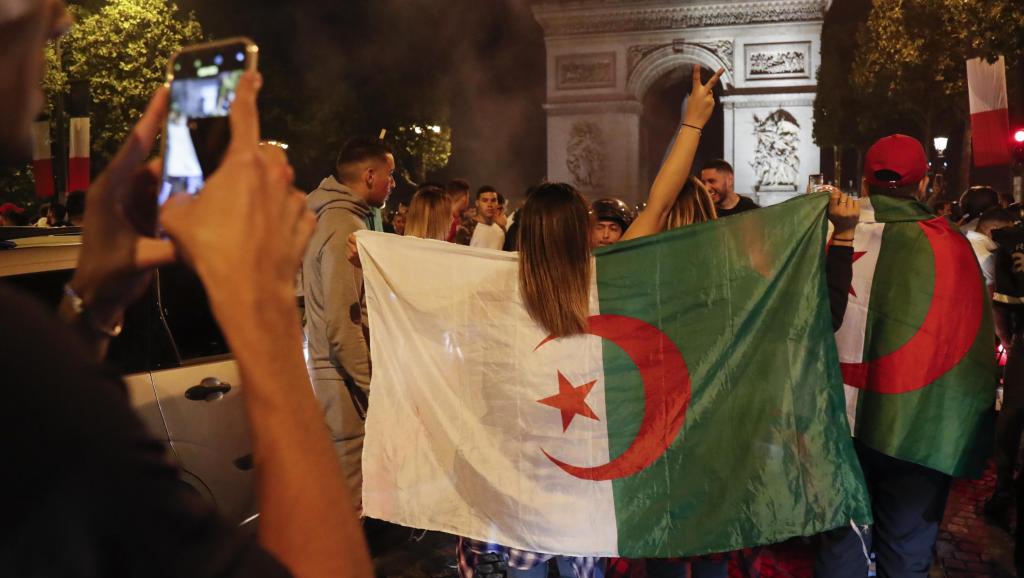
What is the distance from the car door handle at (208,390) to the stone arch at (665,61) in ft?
84.2

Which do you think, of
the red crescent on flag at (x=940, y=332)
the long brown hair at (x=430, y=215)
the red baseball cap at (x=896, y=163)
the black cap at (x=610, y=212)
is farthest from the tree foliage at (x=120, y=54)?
the red crescent on flag at (x=940, y=332)

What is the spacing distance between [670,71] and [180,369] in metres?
27.5

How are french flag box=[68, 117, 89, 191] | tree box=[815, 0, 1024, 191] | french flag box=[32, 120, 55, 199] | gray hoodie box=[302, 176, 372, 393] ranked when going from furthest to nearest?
tree box=[815, 0, 1024, 191]
french flag box=[32, 120, 55, 199]
french flag box=[68, 117, 89, 191]
gray hoodie box=[302, 176, 372, 393]

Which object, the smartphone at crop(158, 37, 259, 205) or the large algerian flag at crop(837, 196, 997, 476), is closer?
the smartphone at crop(158, 37, 259, 205)

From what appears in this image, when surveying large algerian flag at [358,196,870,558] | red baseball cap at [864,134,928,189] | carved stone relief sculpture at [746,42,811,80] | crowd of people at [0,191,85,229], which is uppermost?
carved stone relief sculpture at [746,42,811,80]

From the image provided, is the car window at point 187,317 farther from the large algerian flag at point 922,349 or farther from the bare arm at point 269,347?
the bare arm at point 269,347

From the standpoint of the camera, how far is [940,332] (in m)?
3.57

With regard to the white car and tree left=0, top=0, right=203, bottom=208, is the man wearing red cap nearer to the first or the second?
the white car

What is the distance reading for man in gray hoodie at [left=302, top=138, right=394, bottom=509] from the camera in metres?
4.21

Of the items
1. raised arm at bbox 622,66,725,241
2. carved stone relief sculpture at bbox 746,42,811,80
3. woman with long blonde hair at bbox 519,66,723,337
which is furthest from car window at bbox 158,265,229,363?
carved stone relief sculpture at bbox 746,42,811,80

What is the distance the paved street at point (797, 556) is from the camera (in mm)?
4938

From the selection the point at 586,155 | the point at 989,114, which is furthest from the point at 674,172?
the point at 586,155

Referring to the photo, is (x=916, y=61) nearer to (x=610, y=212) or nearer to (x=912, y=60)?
(x=912, y=60)

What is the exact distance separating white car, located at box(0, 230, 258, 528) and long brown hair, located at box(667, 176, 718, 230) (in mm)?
2098
